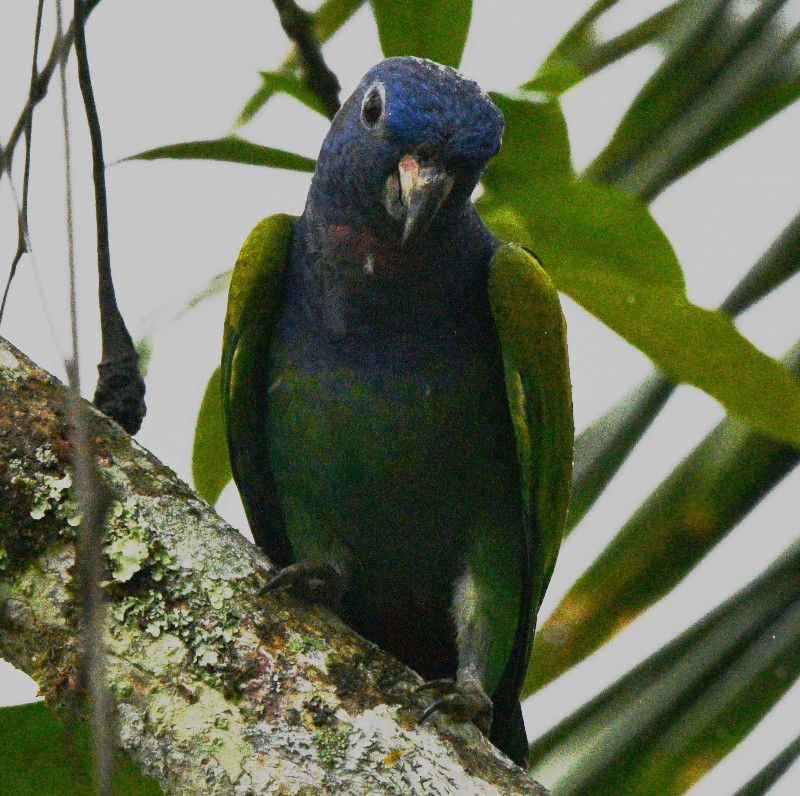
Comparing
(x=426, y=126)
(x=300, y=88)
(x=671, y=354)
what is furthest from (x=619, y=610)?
(x=300, y=88)

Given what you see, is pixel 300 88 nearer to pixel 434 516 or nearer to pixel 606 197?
pixel 606 197

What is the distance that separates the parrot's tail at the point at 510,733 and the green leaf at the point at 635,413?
0.61 metres

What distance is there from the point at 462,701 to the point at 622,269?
3.73 feet

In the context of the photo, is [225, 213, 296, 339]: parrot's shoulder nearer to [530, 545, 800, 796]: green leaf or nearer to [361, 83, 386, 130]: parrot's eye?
[361, 83, 386, 130]: parrot's eye

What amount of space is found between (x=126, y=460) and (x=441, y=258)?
47.3 inches

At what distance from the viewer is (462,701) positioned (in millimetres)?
2316

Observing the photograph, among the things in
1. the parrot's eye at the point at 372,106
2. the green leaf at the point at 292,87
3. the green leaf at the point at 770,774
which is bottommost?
the green leaf at the point at 770,774

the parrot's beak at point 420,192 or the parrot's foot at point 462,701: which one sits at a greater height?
the parrot's beak at point 420,192

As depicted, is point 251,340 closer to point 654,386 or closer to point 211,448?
point 211,448

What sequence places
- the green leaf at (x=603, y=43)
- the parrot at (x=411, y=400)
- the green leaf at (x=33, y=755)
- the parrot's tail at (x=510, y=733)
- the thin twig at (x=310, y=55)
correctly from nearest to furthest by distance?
the green leaf at (x=33, y=755), the thin twig at (x=310, y=55), the parrot at (x=411, y=400), the parrot's tail at (x=510, y=733), the green leaf at (x=603, y=43)

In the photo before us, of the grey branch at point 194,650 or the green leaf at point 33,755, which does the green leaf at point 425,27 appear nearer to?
the grey branch at point 194,650

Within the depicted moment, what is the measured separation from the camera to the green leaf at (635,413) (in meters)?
3.14

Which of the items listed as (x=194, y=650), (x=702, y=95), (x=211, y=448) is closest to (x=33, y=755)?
(x=194, y=650)

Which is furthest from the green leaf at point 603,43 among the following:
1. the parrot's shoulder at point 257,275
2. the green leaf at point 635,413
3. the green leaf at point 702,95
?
the parrot's shoulder at point 257,275
